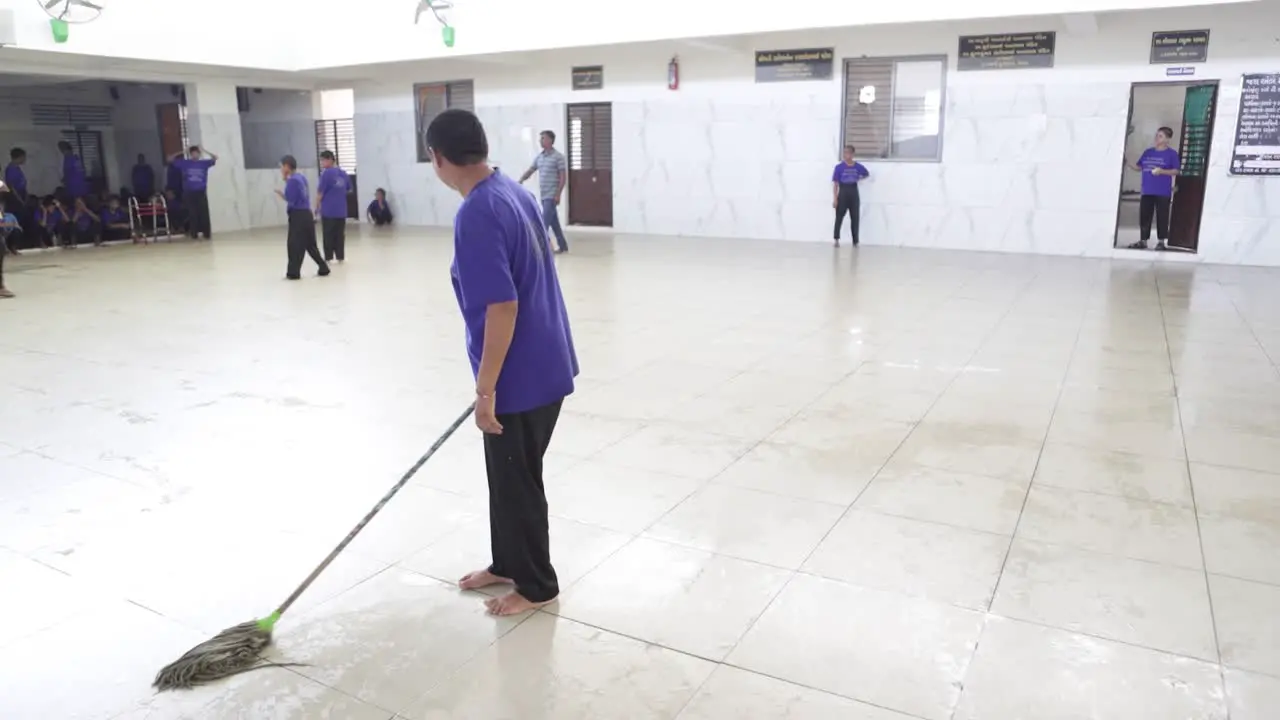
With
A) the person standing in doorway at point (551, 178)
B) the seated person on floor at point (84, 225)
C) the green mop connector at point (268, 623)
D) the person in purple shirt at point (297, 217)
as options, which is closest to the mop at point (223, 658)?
the green mop connector at point (268, 623)

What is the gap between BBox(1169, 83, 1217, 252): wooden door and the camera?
33.8ft

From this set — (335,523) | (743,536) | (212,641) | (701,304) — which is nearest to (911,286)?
(701,304)

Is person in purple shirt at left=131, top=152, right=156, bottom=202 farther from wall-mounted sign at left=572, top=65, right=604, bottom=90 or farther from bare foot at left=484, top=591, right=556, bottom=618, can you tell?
bare foot at left=484, top=591, right=556, bottom=618

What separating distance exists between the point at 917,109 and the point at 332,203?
7.24m

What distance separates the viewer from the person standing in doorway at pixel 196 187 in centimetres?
1402

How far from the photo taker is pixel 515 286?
240 centimetres

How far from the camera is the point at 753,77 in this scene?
12641 millimetres

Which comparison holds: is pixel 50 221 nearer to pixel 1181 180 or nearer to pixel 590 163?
pixel 590 163

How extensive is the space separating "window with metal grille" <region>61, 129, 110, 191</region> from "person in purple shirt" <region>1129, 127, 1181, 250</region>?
667 inches

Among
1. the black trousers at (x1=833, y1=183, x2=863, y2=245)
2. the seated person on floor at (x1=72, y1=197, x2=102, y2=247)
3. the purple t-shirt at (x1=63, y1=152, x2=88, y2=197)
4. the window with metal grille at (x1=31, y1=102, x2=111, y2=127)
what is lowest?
the seated person on floor at (x1=72, y1=197, x2=102, y2=247)

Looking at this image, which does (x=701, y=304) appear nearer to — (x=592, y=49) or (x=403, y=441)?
(x=403, y=441)

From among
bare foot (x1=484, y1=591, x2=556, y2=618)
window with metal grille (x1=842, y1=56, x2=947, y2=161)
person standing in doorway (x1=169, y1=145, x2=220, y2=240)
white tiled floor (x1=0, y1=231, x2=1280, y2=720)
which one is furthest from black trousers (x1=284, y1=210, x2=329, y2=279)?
bare foot (x1=484, y1=591, x2=556, y2=618)

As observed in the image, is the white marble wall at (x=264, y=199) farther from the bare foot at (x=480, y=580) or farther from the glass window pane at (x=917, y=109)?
the bare foot at (x=480, y=580)

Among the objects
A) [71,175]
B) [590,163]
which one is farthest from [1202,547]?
[71,175]
